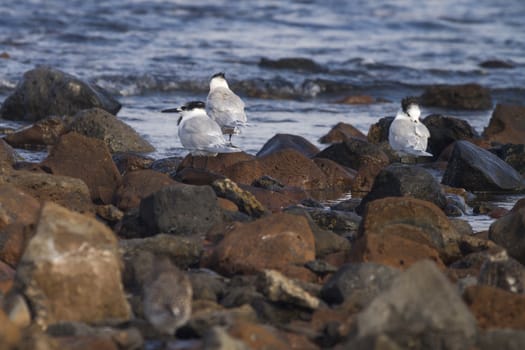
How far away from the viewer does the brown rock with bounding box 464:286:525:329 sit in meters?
4.28

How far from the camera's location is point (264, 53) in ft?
59.1

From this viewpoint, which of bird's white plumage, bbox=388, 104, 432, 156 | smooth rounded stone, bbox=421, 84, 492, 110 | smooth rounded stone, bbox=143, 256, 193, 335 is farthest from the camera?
smooth rounded stone, bbox=421, 84, 492, 110

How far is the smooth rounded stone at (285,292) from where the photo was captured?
465 centimetres

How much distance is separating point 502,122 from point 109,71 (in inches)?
249

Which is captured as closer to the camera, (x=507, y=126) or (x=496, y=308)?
(x=496, y=308)

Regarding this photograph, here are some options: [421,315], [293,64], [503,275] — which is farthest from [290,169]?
[293,64]

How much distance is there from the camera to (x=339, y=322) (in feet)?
14.0

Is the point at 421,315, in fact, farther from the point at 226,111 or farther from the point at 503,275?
the point at 226,111

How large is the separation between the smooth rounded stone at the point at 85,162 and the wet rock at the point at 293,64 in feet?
31.2

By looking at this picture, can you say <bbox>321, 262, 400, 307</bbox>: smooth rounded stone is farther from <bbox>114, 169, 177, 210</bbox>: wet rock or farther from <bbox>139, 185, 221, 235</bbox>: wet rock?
<bbox>114, 169, 177, 210</bbox>: wet rock

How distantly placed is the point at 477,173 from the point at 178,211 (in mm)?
3313

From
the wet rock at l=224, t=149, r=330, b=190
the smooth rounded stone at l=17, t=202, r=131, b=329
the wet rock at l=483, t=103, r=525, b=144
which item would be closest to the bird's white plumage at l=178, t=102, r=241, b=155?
the wet rock at l=224, t=149, r=330, b=190

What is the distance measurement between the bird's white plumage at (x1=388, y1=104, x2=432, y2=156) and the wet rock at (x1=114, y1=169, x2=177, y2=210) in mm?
3324

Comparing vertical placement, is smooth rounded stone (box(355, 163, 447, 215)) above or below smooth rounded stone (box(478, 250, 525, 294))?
below
